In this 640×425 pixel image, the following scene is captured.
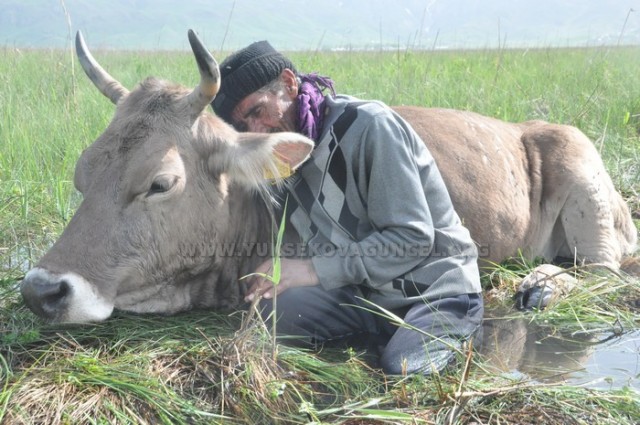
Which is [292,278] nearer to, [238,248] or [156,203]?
[238,248]

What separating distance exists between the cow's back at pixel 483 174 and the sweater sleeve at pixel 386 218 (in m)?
1.03

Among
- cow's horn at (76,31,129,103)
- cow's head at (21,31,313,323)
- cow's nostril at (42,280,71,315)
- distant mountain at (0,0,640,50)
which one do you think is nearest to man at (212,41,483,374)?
cow's head at (21,31,313,323)

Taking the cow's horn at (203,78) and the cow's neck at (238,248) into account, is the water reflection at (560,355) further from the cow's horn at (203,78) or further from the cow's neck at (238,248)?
the cow's horn at (203,78)

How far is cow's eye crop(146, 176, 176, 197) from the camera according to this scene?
369 centimetres

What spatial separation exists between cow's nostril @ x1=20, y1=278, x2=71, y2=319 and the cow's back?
251 centimetres

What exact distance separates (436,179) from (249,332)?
135 centimetres

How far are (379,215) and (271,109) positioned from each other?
89 centimetres

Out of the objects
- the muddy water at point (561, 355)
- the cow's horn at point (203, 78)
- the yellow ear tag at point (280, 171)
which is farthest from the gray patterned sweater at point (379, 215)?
the cow's horn at point (203, 78)

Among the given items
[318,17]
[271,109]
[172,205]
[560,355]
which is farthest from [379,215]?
[318,17]

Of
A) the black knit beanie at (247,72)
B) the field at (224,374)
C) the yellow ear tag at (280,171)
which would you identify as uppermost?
the black knit beanie at (247,72)

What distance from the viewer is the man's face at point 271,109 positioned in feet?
13.8

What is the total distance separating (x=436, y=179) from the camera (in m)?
4.12

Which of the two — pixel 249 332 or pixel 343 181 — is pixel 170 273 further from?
pixel 343 181

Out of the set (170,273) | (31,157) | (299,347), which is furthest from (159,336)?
(31,157)
